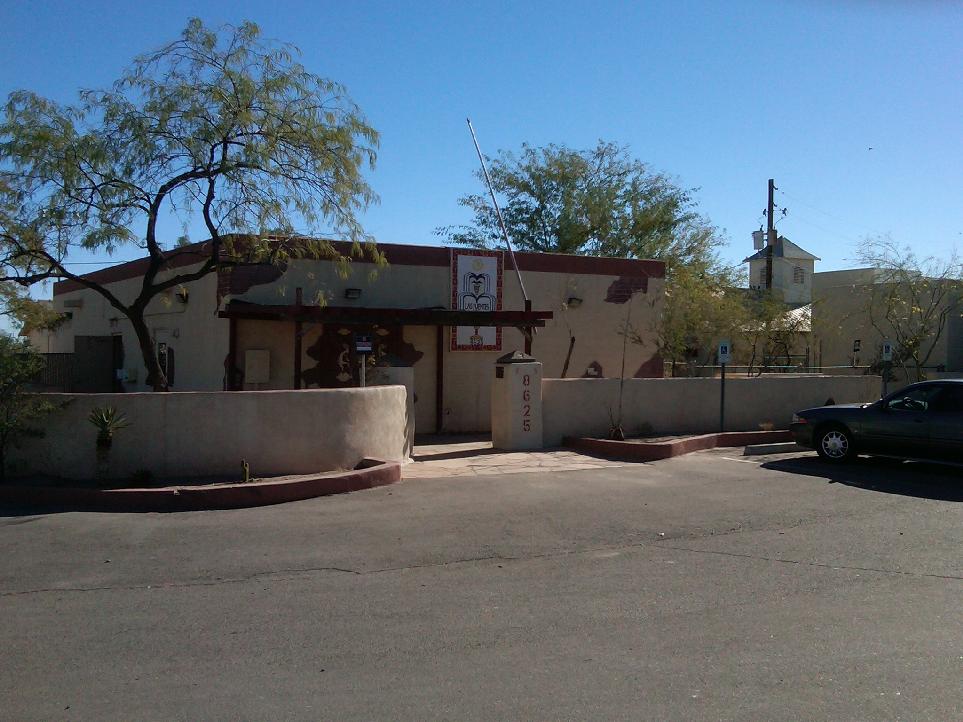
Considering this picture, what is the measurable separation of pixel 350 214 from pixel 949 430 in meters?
10.2

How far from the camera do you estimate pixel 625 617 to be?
6.34m

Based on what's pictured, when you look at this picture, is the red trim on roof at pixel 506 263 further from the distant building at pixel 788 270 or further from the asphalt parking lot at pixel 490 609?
the distant building at pixel 788 270

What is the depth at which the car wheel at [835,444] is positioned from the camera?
14664 mm

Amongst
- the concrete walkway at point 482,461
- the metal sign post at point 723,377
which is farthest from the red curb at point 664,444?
the metal sign post at point 723,377

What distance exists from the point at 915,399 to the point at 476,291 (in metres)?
9.80

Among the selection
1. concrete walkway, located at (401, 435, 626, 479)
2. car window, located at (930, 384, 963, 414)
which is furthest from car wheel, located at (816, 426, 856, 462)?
concrete walkway, located at (401, 435, 626, 479)

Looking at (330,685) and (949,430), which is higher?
(949,430)

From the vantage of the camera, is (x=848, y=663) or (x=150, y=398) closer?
(x=848, y=663)

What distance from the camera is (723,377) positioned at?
18.2 metres

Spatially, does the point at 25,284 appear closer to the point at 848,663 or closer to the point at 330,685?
the point at 330,685

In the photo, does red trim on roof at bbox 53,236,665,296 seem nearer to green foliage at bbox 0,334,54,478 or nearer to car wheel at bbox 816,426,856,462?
green foliage at bbox 0,334,54,478

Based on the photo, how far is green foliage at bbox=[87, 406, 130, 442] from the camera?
11.2m

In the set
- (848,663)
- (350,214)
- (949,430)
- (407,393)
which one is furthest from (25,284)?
(949,430)

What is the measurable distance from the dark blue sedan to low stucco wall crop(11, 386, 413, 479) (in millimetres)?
8356
